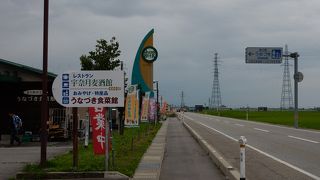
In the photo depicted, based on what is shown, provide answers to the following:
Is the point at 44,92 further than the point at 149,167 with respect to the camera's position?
No

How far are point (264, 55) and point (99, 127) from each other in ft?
131

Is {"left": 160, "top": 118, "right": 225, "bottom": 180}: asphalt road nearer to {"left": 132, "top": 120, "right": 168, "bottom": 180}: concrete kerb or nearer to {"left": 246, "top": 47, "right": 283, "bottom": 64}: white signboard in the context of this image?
{"left": 132, "top": 120, "right": 168, "bottom": 180}: concrete kerb

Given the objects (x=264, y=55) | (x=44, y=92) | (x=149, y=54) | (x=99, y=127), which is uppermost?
(x=264, y=55)

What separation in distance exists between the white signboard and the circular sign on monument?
74.5 feet

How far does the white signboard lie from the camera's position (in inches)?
2031

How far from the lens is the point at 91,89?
13281 millimetres

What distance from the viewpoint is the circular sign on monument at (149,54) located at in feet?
103

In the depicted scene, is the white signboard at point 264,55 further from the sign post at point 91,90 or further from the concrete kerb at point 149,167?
the sign post at point 91,90

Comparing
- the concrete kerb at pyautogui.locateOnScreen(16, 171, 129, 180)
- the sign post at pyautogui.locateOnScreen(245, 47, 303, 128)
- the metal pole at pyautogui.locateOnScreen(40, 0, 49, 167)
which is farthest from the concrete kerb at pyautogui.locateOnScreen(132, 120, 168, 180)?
the sign post at pyautogui.locateOnScreen(245, 47, 303, 128)

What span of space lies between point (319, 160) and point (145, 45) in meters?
15.9

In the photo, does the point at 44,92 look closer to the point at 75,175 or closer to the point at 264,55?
the point at 75,175

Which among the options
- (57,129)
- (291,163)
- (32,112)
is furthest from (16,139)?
(291,163)

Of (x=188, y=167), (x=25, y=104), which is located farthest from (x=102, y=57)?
(x=188, y=167)

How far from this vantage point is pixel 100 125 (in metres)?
14.3
